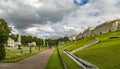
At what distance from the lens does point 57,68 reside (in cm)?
2084

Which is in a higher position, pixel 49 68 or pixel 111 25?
pixel 111 25

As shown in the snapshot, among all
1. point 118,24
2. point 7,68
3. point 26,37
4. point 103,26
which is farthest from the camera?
point 26,37

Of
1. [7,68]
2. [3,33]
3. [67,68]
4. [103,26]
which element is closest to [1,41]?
[3,33]

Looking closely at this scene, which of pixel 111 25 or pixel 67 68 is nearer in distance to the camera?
pixel 67 68

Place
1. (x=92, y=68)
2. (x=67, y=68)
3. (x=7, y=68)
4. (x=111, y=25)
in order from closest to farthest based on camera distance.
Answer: (x=92, y=68), (x=67, y=68), (x=7, y=68), (x=111, y=25)

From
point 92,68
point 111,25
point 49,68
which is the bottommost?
point 49,68

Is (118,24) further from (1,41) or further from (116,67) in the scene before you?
(116,67)

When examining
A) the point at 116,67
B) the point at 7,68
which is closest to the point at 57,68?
the point at 7,68

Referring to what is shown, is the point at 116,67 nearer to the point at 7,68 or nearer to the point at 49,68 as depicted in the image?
the point at 49,68

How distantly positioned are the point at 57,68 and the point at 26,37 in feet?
567

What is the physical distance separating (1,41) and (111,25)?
388ft

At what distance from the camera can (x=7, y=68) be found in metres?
20.4

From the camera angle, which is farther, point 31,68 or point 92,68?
point 31,68

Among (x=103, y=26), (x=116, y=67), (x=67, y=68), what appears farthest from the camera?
(x=103, y=26)
